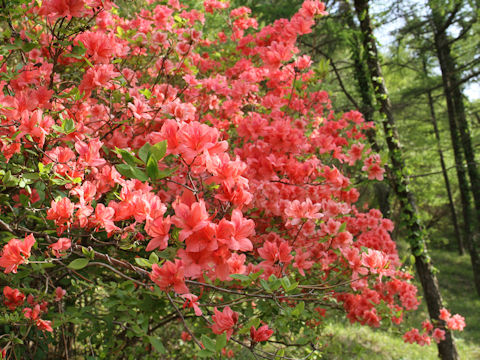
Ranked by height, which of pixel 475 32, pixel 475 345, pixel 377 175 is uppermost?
pixel 475 32

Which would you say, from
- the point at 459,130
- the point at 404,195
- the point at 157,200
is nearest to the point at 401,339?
the point at 404,195

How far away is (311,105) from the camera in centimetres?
354

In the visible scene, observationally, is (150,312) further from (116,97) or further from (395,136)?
(395,136)

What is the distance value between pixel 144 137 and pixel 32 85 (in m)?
0.67

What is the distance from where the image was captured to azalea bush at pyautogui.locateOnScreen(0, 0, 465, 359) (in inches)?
43.9

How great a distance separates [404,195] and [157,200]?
12.8ft

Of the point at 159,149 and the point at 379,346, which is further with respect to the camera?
the point at 379,346

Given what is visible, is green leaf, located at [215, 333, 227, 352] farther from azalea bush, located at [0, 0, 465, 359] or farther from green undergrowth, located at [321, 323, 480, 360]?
green undergrowth, located at [321, 323, 480, 360]

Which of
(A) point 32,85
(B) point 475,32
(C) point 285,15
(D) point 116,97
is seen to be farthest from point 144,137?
(B) point 475,32

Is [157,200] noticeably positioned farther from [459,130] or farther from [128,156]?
[459,130]

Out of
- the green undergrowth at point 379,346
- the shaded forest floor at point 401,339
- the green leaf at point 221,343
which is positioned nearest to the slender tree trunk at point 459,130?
the shaded forest floor at point 401,339

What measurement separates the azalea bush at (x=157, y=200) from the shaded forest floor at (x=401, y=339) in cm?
150

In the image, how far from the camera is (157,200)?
3.90 ft

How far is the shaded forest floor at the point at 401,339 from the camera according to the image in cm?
556
